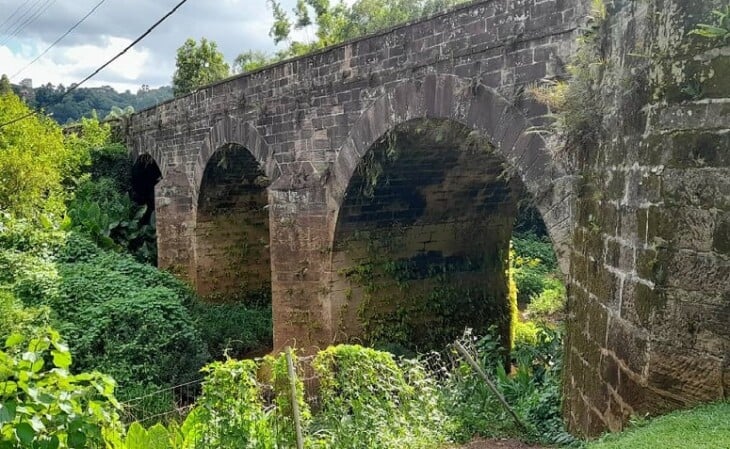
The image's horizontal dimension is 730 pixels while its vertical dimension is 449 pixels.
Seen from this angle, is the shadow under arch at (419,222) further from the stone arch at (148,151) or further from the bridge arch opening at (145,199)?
the bridge arch opening at (145,199)

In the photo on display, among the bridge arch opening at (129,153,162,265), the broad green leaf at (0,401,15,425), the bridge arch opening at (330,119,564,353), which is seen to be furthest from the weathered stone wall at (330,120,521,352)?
the bridge arch opening at (129,153,162,265)

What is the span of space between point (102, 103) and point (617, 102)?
67618mm

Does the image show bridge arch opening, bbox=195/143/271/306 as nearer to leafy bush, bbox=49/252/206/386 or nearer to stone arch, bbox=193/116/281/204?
stone arch, bbox=193/116/281/204

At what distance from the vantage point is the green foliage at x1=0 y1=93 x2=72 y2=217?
12617mm

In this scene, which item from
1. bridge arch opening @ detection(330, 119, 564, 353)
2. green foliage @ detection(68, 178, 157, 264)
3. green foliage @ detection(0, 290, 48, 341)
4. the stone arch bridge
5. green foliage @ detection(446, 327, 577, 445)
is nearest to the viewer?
the stone arch bridge

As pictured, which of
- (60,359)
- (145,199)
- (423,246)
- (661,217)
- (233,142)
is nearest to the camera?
(60,359)

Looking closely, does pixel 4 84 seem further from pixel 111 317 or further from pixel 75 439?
pixel 75 439

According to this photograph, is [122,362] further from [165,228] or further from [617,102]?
[617,102]

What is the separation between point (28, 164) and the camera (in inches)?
512

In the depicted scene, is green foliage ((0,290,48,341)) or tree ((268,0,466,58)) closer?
green foliage ((0,290,48,341))

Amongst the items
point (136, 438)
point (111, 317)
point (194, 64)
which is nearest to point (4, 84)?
point (194, 64)

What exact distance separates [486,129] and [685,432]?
4.17 metres

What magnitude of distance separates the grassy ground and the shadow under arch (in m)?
4.30

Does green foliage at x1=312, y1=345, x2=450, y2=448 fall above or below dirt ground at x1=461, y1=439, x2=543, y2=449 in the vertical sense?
above
